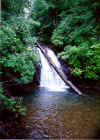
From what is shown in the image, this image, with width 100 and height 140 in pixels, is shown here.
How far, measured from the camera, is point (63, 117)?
4270mm

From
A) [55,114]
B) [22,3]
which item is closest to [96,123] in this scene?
[55,114]

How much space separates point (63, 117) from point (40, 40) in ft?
32.0

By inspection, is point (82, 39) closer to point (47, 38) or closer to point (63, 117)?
point (47, 38)

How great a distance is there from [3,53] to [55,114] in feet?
10.2

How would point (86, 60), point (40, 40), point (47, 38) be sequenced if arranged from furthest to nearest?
1. point (47, 38)
2. point (40, 40)
3. point (86, 60)

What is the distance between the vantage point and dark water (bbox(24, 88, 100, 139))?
339cm

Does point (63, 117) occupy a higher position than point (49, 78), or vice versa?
point (49, 78)

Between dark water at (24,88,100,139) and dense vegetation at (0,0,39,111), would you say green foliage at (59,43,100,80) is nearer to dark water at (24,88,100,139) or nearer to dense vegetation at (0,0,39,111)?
dark water at (24,88,100,139)

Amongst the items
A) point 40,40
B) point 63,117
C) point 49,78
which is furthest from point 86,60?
point 40,40

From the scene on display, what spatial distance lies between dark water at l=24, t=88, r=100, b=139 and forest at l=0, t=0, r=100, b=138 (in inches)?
21.8

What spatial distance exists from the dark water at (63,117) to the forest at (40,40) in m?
0.55

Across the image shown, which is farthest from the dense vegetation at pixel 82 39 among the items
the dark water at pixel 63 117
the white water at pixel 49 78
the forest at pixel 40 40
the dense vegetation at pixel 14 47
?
the dense vegetation at pixel 14 47

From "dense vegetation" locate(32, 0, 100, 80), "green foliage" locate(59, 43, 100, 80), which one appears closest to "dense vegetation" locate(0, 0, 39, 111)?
"green foliage" locate(59, 43, 100, 80)

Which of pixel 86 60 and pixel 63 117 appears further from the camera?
pixel 86 60
